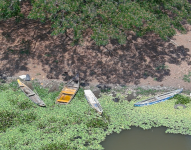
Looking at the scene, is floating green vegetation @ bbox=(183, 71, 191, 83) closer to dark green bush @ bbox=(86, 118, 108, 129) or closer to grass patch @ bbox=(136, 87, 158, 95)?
grass patch @ bbox=(136, 87, 158, 95)

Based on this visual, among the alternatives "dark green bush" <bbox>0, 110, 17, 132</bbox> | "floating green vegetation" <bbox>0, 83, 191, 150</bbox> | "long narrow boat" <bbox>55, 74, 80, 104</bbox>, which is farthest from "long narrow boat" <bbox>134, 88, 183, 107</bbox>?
"dark green bush" <bbox>0, 110, 17, 132</bbox>

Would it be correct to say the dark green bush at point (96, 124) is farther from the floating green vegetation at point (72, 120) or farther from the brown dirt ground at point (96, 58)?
the brown dirt ground at point (96, 58)

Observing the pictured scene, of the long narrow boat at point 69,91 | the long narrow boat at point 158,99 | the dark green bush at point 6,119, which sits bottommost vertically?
the dark green bush at point 6,119

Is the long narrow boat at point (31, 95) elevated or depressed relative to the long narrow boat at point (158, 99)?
depressed

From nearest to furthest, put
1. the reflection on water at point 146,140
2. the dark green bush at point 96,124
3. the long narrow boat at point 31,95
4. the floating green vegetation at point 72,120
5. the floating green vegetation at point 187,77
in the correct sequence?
the floating green vegetation at point 72,120 → the reflection on water at point 146,140 → the dark green bush at point 96,124 → the long narrow boat at point 31,95 → the floating green vegetation at point 187,77

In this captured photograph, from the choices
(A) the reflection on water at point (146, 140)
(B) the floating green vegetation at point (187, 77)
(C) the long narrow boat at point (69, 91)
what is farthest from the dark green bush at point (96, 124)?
(B) the floating green vegetation at point (187, 77)

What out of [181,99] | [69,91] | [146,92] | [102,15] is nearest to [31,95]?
[69,91]
